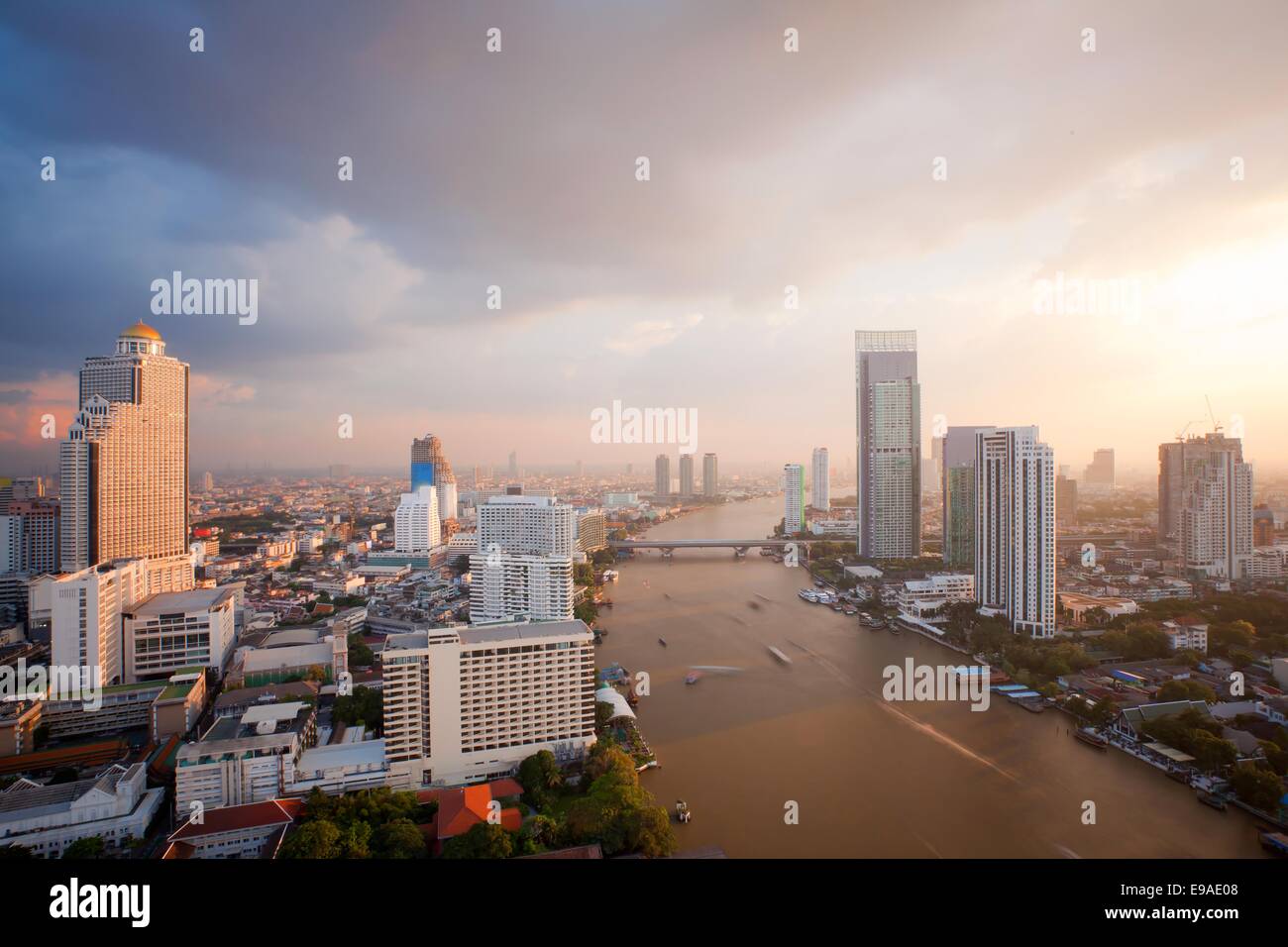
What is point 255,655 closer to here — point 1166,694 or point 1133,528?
point 1166,694

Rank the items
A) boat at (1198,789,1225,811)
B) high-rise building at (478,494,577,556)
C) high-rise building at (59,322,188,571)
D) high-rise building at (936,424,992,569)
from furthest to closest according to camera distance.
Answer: high-rise building at (936,424,992,569)
high-rise building at (478,494,577,556)
high-rise building at (59,322,188,571)
boat at (1198,789,1225,811)

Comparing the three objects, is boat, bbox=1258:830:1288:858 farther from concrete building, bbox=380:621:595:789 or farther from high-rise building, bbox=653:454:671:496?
high-rise building, bbox=653:454:671:496

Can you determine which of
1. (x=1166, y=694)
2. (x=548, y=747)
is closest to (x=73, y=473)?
(x=548, y=747)

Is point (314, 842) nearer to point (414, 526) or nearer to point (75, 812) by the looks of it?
point (75, 812)

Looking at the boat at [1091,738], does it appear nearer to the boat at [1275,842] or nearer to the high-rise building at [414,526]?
the boat at [1275,842]

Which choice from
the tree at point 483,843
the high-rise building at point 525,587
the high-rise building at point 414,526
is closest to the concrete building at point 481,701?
the tree at point 483,843

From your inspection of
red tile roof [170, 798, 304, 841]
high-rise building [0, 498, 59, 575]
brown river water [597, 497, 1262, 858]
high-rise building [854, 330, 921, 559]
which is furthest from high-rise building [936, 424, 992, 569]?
high-rise building [0, 498, 59, 575]
